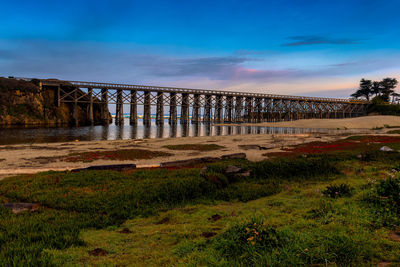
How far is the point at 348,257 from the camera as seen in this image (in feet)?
12.3

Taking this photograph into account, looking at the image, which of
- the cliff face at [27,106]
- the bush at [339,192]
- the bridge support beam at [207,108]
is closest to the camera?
the bush at [339,192]

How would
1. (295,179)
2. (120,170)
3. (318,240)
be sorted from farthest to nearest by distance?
(120,170) → (295,179) → (318,240)

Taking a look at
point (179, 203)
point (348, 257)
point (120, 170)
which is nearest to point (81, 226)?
point (179, 203)

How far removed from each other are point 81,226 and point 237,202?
204 inches

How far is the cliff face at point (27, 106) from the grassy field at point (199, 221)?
7254 centimetres

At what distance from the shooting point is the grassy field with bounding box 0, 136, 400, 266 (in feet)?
13.3

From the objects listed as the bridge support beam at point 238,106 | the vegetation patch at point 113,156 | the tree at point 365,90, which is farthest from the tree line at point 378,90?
the vegetation patch at point 113,156

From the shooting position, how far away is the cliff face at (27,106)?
6738 cm

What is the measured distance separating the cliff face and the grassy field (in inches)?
2856

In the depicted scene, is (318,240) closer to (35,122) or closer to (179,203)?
(179,203)

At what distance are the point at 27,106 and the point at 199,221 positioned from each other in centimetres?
8378

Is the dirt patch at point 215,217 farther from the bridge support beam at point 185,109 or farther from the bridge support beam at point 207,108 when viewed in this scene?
the bridge support beam at point 207,108

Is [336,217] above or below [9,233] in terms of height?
above

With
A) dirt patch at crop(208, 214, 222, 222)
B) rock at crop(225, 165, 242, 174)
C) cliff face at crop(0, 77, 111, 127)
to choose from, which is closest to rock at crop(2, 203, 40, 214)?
dirt patch at crop(208, 214, 222, 222)
